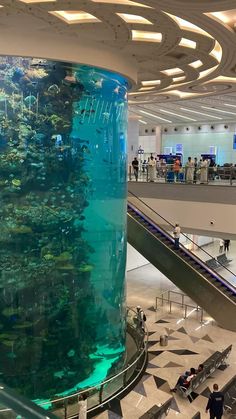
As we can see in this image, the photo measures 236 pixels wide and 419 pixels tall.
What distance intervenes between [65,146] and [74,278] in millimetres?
2963

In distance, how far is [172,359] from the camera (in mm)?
11414

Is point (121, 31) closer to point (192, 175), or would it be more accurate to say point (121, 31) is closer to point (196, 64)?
point (196, 64)

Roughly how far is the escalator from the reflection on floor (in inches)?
32.2

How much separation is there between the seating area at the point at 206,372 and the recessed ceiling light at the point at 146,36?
25.7 ft

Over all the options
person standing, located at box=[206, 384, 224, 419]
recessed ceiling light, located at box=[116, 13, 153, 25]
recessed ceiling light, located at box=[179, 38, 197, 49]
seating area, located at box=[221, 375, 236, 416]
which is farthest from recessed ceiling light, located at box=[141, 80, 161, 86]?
person standing, located at box=[206, 384, 224, 419]

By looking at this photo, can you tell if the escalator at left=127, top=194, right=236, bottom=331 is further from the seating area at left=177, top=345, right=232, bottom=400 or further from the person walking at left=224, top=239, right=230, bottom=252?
the person walking at left=224, top=239, right=230, bottom=252

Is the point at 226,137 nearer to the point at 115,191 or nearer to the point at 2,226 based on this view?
the point at 115,191

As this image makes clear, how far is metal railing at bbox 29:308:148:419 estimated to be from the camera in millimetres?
8336

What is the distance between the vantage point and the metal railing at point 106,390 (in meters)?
8.34

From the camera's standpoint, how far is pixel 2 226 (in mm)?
8117

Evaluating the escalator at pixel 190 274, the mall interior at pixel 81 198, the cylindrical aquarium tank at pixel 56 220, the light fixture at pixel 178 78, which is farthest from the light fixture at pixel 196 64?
the escalator at pixel 190 274

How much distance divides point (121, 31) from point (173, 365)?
874 centimetres

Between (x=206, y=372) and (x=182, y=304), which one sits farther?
(x=182, y=304)

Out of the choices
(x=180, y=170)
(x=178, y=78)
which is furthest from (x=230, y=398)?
(x=178, y=78)
